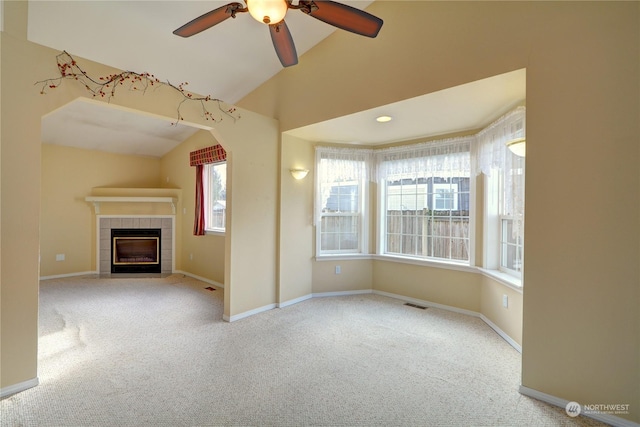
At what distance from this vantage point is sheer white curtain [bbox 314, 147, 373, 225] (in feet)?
13.8

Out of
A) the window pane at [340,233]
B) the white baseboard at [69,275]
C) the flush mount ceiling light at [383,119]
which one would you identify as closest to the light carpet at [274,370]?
the window pane at [340,233]

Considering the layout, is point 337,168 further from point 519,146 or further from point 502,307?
point 502,307

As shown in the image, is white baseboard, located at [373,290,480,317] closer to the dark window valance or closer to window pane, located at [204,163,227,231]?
window pane, located at [204,163,227,231]

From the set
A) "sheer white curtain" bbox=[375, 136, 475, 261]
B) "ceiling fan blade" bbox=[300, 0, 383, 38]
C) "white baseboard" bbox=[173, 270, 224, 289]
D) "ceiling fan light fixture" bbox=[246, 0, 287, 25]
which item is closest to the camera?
"ceiling fan light fixture" bbox=[246, 0, 287, 25]

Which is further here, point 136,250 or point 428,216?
point 136,250

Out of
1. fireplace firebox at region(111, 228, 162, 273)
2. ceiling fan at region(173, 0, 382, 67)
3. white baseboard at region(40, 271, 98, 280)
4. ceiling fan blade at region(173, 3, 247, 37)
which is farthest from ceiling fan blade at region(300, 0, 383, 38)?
white baseboard at region(40, 271, 98, 280)

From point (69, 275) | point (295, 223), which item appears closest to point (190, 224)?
point (69, 275)

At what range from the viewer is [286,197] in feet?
12.6

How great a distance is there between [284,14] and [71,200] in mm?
Answer: 5883

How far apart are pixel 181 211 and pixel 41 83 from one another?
13.0 ft

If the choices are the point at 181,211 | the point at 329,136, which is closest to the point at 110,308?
the point at 181,211

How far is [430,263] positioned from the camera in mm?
3854

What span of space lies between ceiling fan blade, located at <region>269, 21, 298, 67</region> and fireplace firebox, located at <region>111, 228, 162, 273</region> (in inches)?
195

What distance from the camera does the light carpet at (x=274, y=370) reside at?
72.0 inches
